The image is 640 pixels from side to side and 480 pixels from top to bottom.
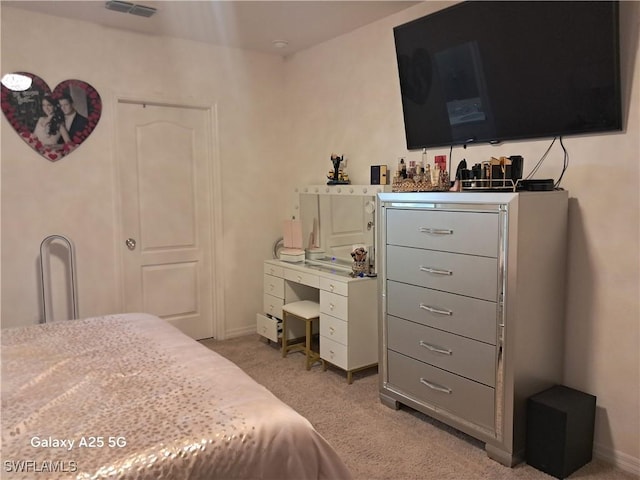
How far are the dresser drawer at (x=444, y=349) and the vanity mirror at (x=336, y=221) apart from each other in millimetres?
781

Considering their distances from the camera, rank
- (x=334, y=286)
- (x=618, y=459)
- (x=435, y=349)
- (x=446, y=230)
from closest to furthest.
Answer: (x=618, y=459)
(x=446, y=230)
(x=435, y=349)
(x=334, y=286)

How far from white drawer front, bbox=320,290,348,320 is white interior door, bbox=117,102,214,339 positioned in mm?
1293

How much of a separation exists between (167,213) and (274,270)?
3.26ft

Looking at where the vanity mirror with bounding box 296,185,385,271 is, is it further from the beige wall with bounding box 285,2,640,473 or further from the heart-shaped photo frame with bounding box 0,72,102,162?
the heart-shaped photo frame with bounding box 0,72,102,162

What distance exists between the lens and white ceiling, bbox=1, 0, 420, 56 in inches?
131

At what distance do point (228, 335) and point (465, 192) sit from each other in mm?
2687

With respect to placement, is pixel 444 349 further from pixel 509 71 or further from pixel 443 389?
pixel 509 71

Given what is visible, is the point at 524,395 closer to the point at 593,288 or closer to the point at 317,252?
the point at 593,288

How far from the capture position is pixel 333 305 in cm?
344

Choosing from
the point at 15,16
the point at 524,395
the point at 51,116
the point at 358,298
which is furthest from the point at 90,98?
the point at 524,395

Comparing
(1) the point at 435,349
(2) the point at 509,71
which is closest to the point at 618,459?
(1) the point at 435,349

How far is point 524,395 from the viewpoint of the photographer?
7.95 ft

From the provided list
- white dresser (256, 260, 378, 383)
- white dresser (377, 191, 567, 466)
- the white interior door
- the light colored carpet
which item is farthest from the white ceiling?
the light colored carpet

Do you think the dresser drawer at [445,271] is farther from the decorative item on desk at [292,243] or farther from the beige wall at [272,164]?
the decorative item on desk at [292,243]
